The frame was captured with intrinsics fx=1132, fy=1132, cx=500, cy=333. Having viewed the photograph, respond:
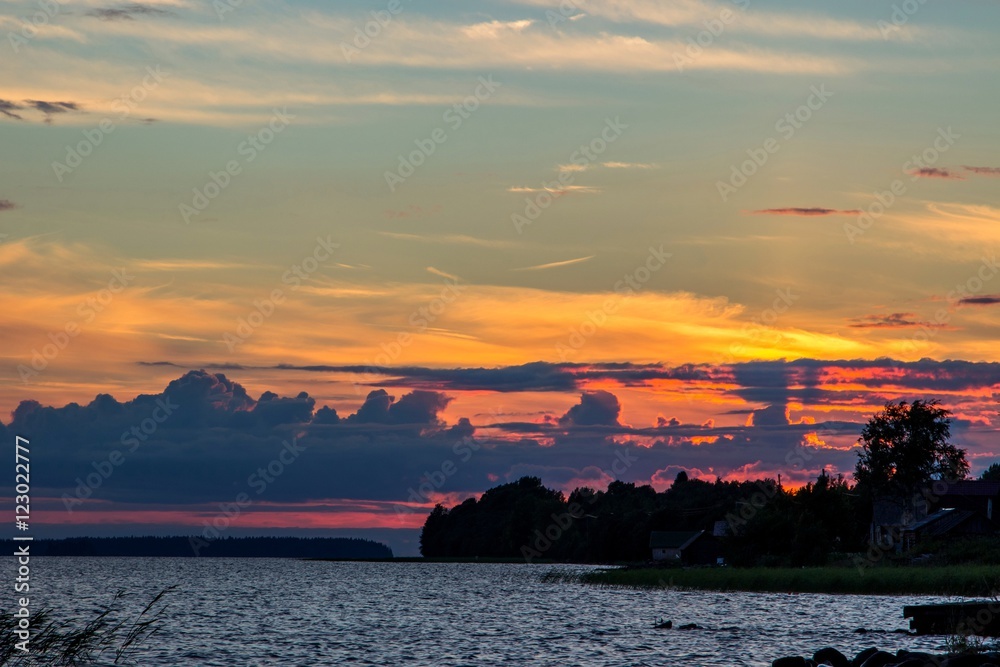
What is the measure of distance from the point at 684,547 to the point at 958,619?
11648 cm

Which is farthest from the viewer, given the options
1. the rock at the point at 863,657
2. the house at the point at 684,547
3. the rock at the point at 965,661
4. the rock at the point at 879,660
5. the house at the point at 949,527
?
the house at the point at 684,547

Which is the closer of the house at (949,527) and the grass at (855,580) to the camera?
the grass at (855,580)

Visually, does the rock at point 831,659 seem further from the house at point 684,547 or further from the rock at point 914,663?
the house at point 684,547

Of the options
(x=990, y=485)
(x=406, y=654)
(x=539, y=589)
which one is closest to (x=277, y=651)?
(x=406, y=654)

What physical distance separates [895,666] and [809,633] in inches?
986

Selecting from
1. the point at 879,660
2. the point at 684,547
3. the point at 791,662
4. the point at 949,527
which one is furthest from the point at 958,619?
the point at 684,547

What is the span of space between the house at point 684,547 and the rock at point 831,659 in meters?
116

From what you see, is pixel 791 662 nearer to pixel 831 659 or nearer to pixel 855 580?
pixel 831 659

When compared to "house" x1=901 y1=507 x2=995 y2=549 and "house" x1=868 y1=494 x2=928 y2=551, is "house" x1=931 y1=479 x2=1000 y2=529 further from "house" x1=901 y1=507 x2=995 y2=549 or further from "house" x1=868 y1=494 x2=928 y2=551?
"house" x1=901 y1=507 x2=995 y2=549

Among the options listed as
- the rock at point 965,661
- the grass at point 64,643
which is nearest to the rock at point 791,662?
the rock at point 965,661

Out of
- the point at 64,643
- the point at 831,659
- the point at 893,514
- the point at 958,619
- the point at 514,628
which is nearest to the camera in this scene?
the point at 64,643

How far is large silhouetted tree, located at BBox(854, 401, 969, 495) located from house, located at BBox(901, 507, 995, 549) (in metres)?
14.5

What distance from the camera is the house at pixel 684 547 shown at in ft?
519

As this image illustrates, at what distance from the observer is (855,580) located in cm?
8062
